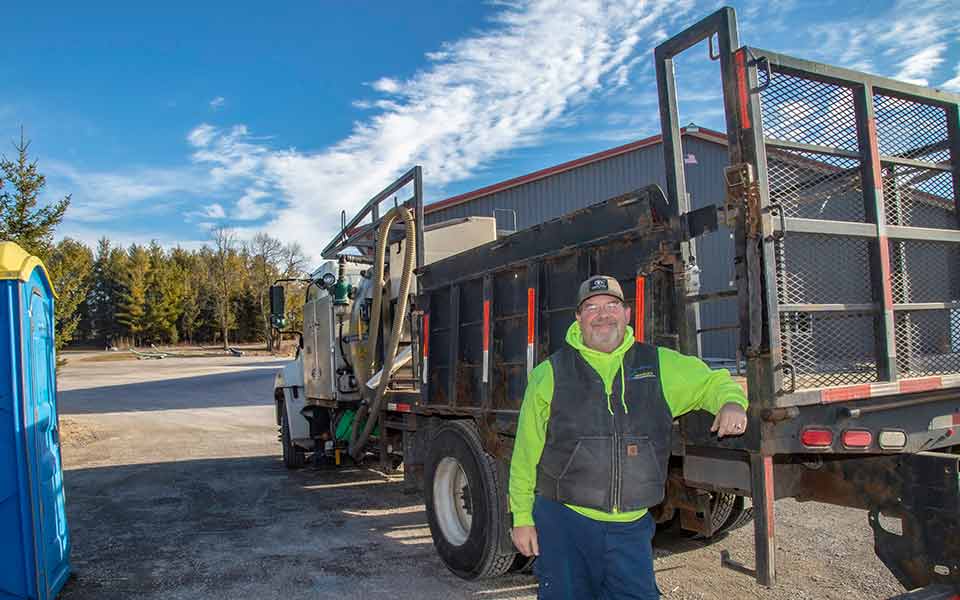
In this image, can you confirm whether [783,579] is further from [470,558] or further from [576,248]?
[576,248]

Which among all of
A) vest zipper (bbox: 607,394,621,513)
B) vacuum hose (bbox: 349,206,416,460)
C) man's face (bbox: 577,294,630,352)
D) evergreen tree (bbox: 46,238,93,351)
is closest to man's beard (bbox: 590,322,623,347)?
man's face (bbox: 577,294,630,352)

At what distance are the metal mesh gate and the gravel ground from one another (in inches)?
77.6

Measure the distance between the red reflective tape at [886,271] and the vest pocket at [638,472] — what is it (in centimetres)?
149

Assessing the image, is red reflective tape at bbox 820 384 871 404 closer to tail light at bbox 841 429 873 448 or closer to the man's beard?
tail light at bbox 841 429 873 448

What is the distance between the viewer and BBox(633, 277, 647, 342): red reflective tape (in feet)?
11.6

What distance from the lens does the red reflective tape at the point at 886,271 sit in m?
3.34

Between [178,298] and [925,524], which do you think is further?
[178,298]

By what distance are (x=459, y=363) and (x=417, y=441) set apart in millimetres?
1204

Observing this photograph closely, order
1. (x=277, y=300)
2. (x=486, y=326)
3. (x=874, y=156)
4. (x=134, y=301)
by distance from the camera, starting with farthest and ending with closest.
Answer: (x=134, y=301) < (x=277, y=300) < (x=486, y=326) < (x=874, y=156)

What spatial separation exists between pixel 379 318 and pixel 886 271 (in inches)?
199

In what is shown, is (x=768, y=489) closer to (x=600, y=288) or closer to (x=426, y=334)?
(x=600, y=288)

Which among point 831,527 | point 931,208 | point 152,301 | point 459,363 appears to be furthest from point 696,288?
point 152,301

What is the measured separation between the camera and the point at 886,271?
11.1ft

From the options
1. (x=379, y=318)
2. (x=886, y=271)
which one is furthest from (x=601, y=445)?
(x=379, y=318)
